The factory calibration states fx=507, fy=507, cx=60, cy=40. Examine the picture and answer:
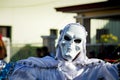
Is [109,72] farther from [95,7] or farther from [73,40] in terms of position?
[95,7]

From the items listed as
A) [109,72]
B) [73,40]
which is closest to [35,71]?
[73,40]

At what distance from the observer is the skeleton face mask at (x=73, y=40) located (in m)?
3.62

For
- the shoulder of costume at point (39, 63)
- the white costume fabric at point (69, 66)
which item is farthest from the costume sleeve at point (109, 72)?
the shoulder of costume at point (39, 63)

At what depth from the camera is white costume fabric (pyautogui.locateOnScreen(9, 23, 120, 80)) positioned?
360 cm

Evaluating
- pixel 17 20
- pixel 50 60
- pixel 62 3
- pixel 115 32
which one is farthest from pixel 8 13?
pixel 50 60

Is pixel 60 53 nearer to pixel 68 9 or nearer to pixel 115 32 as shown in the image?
pixel 68 9

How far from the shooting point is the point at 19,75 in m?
3.62

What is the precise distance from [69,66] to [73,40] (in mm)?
203

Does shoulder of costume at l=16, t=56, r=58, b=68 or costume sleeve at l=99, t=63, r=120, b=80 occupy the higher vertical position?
shoulder of costume at l=16, t=56, r=58, b=68

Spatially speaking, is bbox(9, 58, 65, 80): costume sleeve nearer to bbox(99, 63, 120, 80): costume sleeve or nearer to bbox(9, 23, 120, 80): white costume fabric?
bbox(9, 23, 120, 80): white costume fabric

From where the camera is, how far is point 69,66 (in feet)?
11.8

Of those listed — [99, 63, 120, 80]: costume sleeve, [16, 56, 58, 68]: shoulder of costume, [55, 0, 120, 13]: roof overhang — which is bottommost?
[99, 63, 120, 80]: costume sleeve

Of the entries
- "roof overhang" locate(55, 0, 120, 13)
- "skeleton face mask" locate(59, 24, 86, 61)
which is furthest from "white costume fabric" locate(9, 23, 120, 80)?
"roof overhang" locate(55, 0, 120, 13)

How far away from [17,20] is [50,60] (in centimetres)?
2276
